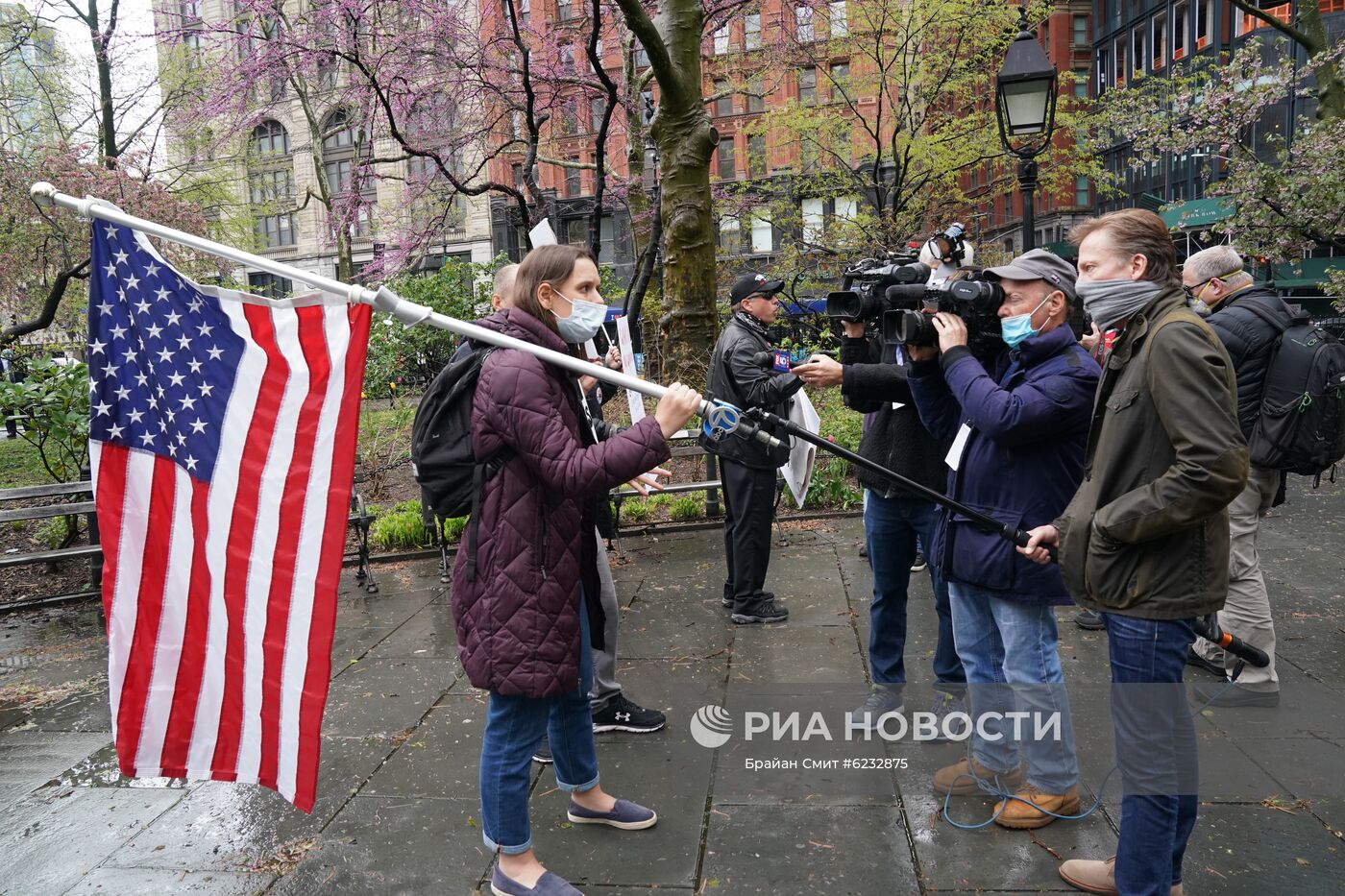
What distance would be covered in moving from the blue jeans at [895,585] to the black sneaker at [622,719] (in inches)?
41.4

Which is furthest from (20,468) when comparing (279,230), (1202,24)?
(279,230)

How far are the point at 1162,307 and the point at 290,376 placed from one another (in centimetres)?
256

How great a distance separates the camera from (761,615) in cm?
572

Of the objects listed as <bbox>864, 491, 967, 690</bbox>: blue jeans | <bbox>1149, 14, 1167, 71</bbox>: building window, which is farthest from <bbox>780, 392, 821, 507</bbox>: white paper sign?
<bbox>1149, 14, 1167, 71</bbox>: building window

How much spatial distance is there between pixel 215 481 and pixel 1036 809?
296cm

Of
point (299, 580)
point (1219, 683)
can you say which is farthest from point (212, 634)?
point (1219, 683)

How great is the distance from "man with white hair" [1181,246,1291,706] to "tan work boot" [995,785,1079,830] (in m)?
1.39

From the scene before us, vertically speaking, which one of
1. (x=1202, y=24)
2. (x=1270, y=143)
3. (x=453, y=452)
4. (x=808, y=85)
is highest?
(x=1202, y=24)

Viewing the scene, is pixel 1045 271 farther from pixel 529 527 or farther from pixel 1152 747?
pixel 529 527

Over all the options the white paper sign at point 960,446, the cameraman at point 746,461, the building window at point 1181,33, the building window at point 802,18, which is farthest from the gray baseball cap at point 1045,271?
the building window at point 1181,33

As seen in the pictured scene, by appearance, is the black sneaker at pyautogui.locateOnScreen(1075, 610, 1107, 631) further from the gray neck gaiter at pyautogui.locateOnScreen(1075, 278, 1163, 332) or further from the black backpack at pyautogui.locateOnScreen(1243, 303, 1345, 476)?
the gray neck gaiter at pyautogui.locateOnScreen(1075, 278, 1163, 332)

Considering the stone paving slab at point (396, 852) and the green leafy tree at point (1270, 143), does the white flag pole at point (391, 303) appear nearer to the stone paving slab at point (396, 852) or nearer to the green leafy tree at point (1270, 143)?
the stone paving slab at point (396, 852)

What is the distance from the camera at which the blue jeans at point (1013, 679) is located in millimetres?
3127

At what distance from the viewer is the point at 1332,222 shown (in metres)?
11.3
